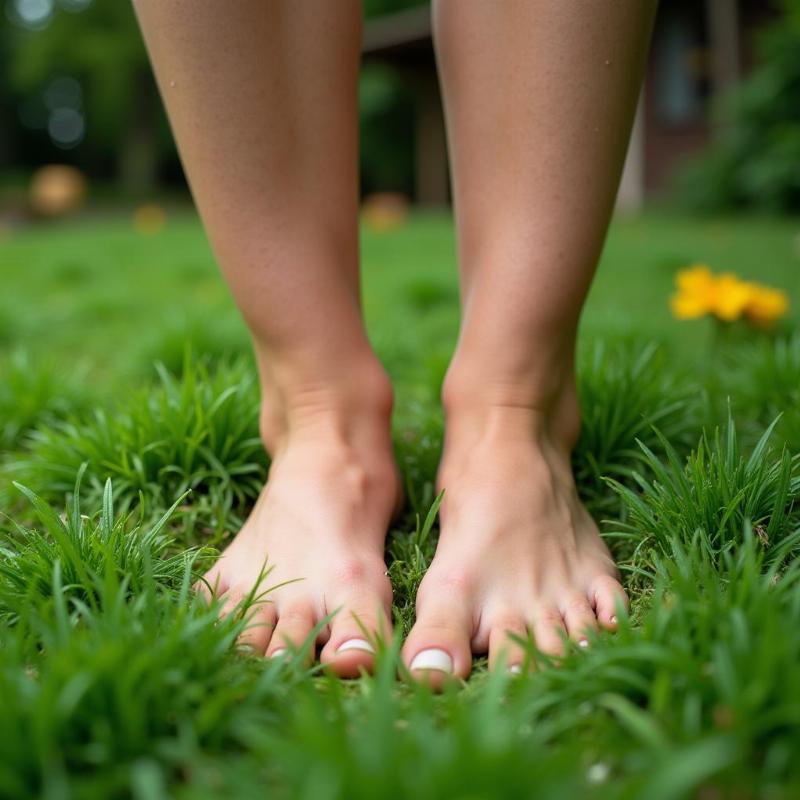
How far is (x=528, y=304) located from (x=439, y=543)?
13.0 inches

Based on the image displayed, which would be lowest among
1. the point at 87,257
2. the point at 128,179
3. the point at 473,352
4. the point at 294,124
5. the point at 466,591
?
the point at 128,179

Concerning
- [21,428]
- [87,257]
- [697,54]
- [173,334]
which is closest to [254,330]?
[21,428]

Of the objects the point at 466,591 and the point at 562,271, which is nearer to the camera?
the point at 466,591

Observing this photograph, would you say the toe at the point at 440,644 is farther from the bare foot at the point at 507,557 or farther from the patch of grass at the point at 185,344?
the patch of grass at the point at 185,344

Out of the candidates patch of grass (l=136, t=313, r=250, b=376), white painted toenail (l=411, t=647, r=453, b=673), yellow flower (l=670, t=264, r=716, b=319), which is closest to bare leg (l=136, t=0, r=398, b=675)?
white painted toenail (l=411, t=647, r=453, b=673)

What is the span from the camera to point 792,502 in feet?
3.18

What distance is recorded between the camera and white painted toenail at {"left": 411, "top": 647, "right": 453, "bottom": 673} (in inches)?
32.4

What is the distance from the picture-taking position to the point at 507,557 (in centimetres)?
98

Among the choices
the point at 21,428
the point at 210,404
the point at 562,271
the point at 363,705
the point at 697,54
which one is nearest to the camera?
the point at 363,705

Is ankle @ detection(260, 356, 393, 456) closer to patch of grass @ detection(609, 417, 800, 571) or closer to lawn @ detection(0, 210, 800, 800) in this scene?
lawn @ detection(0, 210, 800, 800)

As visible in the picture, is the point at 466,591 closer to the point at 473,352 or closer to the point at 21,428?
the point at 473,352

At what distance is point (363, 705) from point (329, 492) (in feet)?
1.25

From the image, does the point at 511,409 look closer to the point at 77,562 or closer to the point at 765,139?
the point at 77,562

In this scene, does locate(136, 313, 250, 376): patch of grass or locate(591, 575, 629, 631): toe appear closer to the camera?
locate(591, 575, 629, 631): toe
